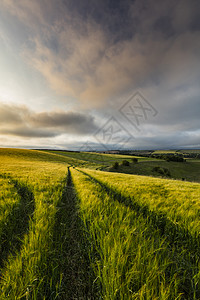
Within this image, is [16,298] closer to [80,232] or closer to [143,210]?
[80,232]

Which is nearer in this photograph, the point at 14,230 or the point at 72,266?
the point at 72,266

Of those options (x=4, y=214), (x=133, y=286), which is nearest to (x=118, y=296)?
(x=133, y=286)

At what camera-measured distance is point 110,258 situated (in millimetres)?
1787

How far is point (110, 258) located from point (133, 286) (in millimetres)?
418

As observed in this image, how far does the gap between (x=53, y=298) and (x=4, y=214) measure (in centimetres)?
277

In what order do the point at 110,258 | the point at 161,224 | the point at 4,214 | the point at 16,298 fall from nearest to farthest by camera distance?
1. the point at 16,298
2. the point at 110,258
3. the point at 4,214
4. the point at 161,224

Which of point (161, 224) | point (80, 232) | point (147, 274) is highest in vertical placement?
point (147, 274)

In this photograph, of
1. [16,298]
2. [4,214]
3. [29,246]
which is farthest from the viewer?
[4,214]

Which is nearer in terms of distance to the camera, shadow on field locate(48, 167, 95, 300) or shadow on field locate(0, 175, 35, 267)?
shadow on field locate(48, 167, 95, 300)

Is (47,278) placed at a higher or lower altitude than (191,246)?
higher

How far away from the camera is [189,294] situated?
1.60 m

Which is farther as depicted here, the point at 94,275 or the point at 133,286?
the point at 94,275

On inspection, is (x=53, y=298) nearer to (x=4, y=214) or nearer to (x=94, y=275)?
(x=94, y=275)

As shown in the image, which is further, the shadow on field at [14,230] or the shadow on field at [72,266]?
the shadow on field at [14,230]
